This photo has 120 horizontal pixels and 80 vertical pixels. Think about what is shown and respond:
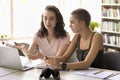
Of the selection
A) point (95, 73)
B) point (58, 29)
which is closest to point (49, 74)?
point (95, 73)

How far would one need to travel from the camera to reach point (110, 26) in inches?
202

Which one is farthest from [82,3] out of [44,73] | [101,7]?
[44,73]

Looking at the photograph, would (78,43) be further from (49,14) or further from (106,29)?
(106,29)

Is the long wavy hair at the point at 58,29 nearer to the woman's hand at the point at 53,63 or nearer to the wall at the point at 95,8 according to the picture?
the woman's hand at the point at 53,63

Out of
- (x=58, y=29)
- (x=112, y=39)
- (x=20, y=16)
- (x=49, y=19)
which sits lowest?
(x=112, y=39)

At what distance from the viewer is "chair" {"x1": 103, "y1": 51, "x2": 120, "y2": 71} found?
237 centimetres

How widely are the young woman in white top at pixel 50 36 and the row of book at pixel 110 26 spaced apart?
7.99ft

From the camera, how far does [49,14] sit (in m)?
2.66

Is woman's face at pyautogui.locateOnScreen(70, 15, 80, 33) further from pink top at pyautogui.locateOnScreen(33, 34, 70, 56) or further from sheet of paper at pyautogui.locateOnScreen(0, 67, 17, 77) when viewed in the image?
sheet of paper at pyautogui.locateOnScreen(0, 67, 17, 77)

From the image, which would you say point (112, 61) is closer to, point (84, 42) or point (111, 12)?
point (84, 42)

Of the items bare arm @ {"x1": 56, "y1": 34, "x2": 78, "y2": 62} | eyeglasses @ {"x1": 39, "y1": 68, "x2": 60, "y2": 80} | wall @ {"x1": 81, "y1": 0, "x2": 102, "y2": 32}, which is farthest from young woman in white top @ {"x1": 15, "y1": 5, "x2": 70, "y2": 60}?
wall @ {"x1": 81, "y1": 0, "x2": 102, "y2": 32}

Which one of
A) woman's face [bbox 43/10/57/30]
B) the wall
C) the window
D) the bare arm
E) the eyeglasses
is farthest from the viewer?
the wall

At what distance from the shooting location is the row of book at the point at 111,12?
195 inches

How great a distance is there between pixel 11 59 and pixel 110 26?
134 inches
